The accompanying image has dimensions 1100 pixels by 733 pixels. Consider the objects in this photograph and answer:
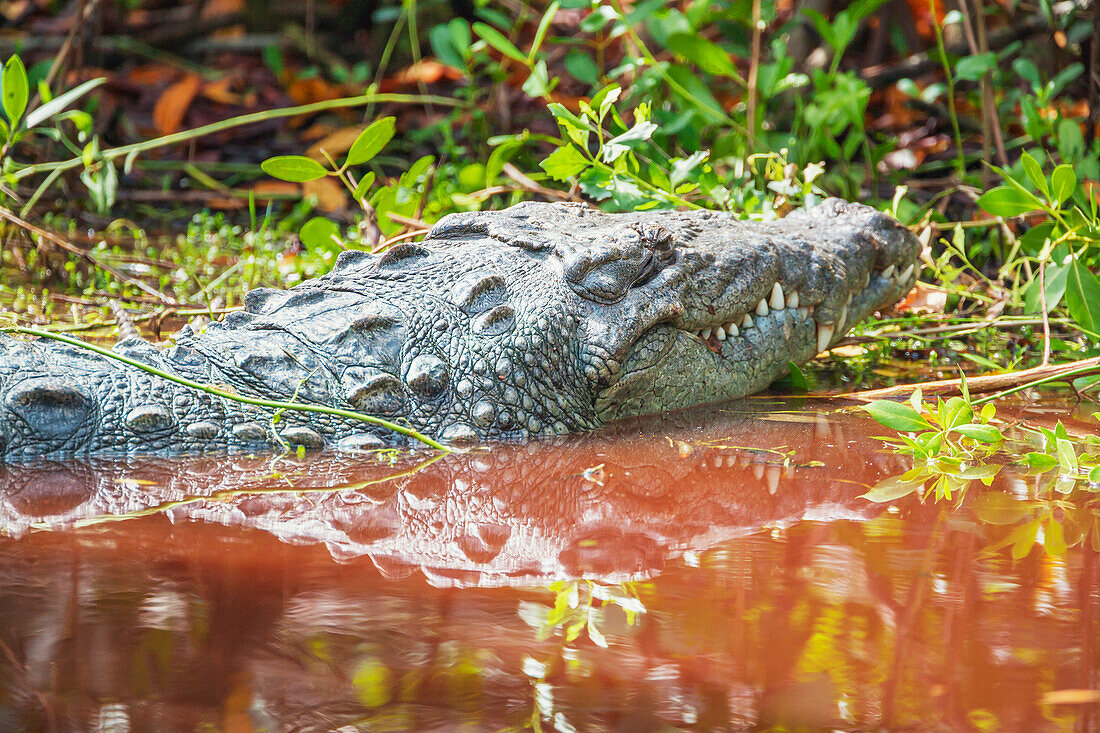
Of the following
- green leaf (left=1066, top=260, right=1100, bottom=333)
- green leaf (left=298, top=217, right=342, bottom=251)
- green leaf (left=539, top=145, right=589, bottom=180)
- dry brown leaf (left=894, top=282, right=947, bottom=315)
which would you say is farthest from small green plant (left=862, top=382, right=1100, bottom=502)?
green leaf (left=298, top=217, right=342, bottom=251)

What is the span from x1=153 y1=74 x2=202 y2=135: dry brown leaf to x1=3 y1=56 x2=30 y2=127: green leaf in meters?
3.54

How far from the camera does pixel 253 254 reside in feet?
15.4

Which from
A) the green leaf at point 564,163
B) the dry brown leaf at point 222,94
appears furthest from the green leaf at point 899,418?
the dry brown leaf at point 222,94

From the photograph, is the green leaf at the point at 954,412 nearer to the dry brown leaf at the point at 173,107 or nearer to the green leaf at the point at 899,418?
the green leaf at the point at 899,418

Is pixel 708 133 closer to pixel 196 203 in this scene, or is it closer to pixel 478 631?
pixel 196 203

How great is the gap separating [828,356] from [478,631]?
2.33 meters

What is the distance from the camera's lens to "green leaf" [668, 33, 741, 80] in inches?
162

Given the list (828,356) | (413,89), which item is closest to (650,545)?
(828,356)

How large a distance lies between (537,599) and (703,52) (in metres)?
3.11

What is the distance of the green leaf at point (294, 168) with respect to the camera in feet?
9.84

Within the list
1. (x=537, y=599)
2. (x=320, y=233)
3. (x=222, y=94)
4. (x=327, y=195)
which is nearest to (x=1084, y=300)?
(x=537, y=599)

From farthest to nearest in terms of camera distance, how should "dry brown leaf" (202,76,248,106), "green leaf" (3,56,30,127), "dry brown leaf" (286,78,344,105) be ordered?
"dry brown leaf" (286,78,344,105), "dry brown leaf" (202,76,248,106), "green leaf" (3,56,30,127)

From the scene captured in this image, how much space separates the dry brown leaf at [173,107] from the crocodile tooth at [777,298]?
196 inches

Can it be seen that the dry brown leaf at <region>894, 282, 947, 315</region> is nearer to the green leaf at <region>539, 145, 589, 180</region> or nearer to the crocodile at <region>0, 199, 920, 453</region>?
the crocodile at <region>0, 199, 920, 453</region>
